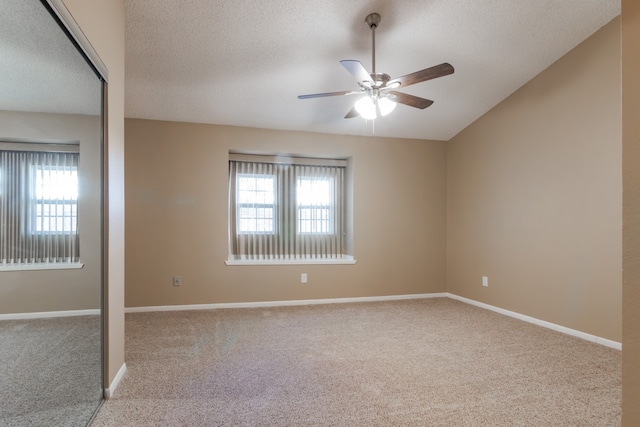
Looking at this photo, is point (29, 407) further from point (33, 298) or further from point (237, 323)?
point (237, 323)

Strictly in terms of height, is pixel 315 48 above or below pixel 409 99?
above

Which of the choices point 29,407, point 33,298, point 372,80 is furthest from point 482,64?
point 29,407

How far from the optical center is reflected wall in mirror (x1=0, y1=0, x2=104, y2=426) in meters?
1.20

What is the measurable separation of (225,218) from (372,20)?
8.90ft

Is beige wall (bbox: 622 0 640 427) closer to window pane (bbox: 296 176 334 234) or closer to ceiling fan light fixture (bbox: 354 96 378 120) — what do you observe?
ceiling fan light fixture (bbox: 354 96 378 120)

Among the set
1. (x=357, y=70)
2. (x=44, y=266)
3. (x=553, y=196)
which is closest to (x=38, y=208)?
(x=44, y=266)

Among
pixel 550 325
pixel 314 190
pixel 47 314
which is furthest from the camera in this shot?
pixel 314 190

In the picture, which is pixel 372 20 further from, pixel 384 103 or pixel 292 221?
pixel 292 221

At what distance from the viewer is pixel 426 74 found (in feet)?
7.75

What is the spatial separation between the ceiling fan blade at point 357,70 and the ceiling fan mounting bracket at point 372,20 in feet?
1.86

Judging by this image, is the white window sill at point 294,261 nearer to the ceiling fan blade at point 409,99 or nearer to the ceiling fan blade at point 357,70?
the ceiling fan blade at point 409,99

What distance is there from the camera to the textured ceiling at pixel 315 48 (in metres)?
2.66

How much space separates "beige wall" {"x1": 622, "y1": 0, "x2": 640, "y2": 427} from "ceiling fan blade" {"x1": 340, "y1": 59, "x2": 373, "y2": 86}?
141cm

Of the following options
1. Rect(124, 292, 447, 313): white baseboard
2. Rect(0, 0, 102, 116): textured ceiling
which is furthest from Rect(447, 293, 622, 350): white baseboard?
Rect(0, 0, 102, 116): textured ceiling
